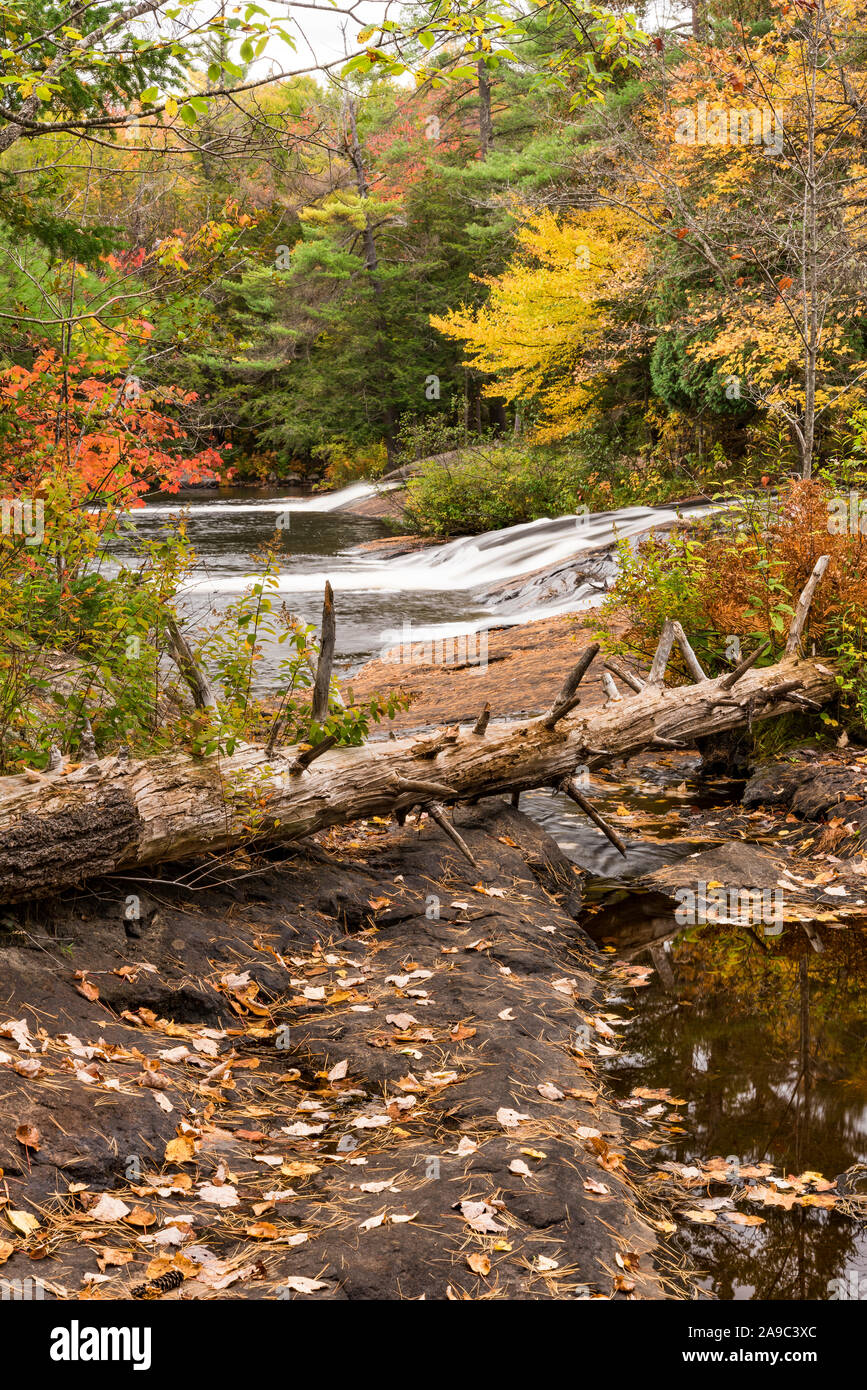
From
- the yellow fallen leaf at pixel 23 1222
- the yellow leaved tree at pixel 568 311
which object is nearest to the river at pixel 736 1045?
the yellow fallen leaf at pixel 23 1222

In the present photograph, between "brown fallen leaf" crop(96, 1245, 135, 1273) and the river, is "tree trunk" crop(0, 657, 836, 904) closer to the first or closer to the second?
the river

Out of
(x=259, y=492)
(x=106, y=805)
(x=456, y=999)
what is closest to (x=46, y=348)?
(x=106, y=805)

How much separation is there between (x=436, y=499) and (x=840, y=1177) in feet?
64.9

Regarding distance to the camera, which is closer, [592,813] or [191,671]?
[191,671]

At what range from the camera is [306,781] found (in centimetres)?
531

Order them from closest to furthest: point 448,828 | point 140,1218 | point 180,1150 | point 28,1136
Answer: point 140,1218 < point 28,1136 < point 180,1150 < point 448,828

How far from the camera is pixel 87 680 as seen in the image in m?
5.07

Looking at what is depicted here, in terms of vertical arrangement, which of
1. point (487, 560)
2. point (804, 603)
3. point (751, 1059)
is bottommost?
point (751, 1059)

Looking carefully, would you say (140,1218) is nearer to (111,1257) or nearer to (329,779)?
(111,1257)

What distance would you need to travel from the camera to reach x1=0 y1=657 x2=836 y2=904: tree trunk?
4098mm

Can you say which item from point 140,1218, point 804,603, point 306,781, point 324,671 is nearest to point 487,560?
point 804,603

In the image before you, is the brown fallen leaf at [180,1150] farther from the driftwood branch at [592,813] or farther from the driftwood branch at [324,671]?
the driftwood branch at [592,813]

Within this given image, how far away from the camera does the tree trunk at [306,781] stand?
13.4 ft
